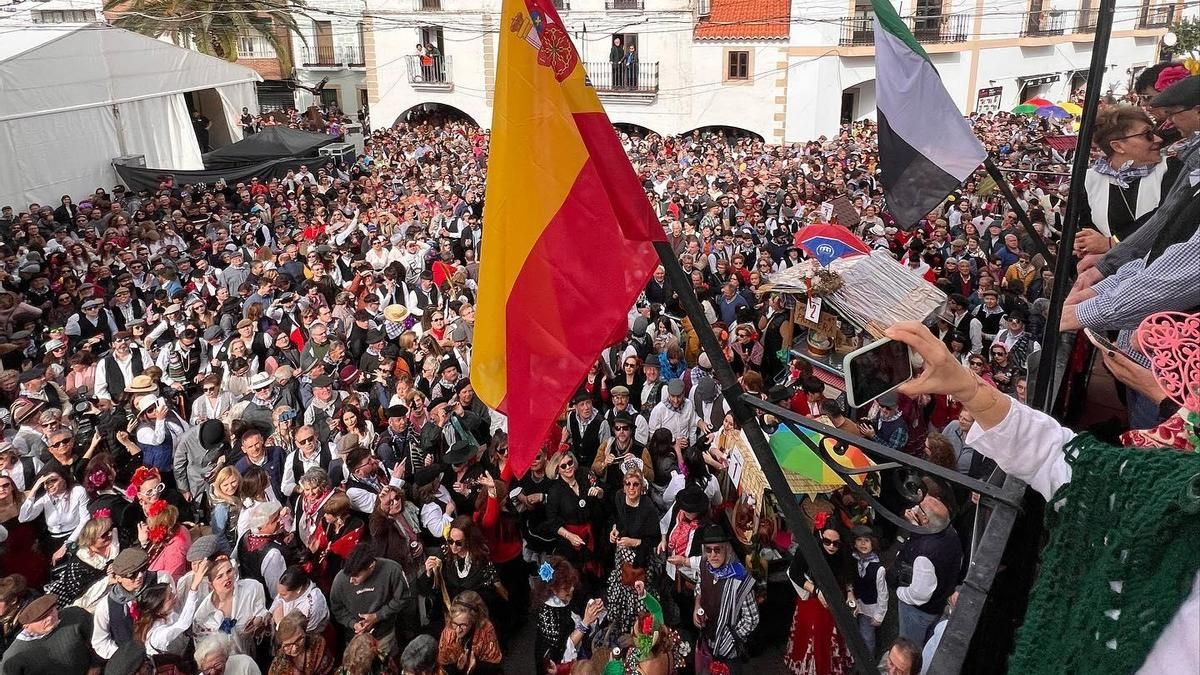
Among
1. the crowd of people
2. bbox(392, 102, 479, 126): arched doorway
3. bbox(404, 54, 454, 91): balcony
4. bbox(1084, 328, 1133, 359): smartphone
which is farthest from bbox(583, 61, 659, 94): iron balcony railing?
bbox(1084, 328, 1133, 359): smartphone

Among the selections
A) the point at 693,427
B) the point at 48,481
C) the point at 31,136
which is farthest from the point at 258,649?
the point at 31,136

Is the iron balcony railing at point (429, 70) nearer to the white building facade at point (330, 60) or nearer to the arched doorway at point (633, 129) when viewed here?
the white building facade at point (330, 60)

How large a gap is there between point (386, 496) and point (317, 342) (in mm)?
3431

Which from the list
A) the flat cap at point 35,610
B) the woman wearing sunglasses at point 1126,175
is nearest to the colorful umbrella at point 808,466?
the woman wearing sunglasses at point 1126,175

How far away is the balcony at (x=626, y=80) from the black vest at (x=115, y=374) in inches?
911

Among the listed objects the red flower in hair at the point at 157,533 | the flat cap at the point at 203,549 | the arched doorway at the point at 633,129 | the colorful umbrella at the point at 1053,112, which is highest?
the colorful umbrella at the point at 1053,112

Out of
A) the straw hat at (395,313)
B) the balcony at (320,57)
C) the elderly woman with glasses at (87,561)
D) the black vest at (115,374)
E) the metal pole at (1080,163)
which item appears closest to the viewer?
the metal pole at (1080,163)

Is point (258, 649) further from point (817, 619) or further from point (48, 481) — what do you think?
point (817, 619)

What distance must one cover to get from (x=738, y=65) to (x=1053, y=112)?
31.9ft

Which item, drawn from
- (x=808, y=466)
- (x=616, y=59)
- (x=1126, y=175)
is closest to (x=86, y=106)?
(x=616, y=59)

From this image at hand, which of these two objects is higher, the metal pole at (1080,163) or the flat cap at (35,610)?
the metal pole at (1080,163)

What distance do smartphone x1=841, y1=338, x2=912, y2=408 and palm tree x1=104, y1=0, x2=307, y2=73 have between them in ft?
98.0

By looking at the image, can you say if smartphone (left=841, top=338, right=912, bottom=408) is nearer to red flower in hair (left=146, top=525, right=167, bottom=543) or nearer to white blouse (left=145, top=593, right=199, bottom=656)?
white blouse (left=145, top=593, right=199, bottom=656)

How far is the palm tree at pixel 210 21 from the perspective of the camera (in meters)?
28.2
